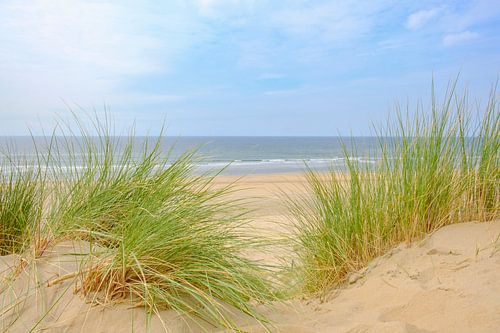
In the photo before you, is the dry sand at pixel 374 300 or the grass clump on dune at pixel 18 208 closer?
the dry sand at pixel 374 300

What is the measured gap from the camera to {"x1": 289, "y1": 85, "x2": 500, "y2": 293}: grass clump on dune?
307 centimetres

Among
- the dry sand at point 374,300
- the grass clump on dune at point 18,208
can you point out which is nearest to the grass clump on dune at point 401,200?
the dry sand at point 374,300

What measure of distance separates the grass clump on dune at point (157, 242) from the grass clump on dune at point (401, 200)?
29.4 inches

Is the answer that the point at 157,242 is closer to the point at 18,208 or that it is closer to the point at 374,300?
the point at 374,300

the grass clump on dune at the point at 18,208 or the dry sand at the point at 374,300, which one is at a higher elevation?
the grass clump on dune at the point at 18,208

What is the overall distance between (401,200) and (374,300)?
2.76ft

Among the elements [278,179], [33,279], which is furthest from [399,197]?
[278,179]

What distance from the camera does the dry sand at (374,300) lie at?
2.04 metres

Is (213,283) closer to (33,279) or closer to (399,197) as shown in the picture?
(33,279)

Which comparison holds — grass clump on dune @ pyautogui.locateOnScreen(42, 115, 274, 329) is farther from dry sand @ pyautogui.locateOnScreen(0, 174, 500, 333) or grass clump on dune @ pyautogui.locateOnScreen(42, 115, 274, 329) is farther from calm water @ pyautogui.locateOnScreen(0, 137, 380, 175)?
calm water @ pyautogui.locateOnScreen(0, 137, 380, 175)

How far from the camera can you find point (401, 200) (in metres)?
3.09

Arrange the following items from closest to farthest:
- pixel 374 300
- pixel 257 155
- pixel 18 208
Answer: pixel 374 300
pixel 18 208
pixel 257 155

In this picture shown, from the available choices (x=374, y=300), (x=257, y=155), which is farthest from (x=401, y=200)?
(x=257, y=155)

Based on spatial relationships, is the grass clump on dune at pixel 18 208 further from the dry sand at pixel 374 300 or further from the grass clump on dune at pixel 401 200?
the grass clump on dune at pixel 401 200
